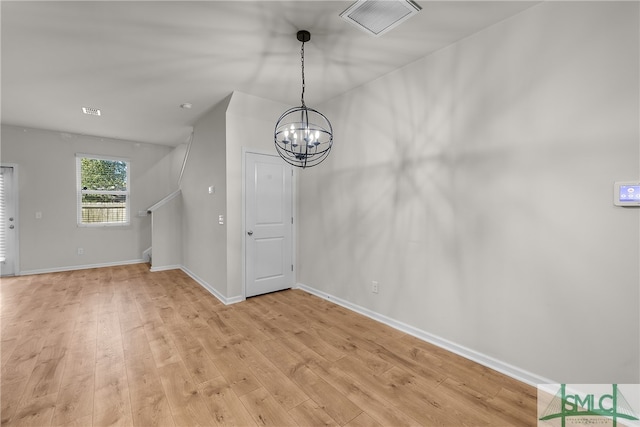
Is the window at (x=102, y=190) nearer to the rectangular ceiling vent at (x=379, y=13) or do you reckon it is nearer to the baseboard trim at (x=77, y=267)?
the baseboard trim at (x=77, y=267)

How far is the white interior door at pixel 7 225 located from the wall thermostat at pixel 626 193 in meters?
8.07

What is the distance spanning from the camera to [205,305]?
362 cm

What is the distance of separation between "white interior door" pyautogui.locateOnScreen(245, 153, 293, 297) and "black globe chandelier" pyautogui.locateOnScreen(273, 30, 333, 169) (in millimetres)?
360

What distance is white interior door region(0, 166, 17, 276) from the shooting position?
192 inches

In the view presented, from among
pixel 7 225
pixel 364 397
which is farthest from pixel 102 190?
pixel 364 397

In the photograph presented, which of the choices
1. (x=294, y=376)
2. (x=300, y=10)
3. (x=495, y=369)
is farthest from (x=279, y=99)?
(x=495, y=369)

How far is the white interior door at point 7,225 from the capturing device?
489 cm

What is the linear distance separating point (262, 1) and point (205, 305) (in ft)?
11.2

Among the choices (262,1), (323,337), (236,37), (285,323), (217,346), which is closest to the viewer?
(262,1)

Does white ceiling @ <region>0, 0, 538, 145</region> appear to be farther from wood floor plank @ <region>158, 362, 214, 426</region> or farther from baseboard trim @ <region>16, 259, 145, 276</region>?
baseboard trim @ <region>16, 259, 145, 276</region>

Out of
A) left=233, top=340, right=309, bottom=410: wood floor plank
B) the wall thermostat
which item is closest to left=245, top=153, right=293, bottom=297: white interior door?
left=233, top=340, right=309, bottom=410: wood floor plank

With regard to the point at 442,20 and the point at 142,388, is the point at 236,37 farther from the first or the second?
the point at 142,388

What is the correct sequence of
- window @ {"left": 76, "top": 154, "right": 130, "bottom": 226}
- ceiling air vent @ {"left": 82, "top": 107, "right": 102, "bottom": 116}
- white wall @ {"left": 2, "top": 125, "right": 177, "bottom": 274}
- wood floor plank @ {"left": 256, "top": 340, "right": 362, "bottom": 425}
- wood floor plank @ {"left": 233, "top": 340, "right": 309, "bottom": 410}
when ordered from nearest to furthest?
wood floor plank @ {"left": 256, "top": 340, "right": 362, "bottom": 425} < wood floor plank @ {"left": 233, "top": 340, "right": 309, "bottom": 410} < ceiling air vent @ {"left": 82, "top": 107, "right": 102, "bottom": 116} < white wall @ {"left": 2, "top": 125, "right": 177, "bottom": 274} < window @ {"left": 76, "top": 154, "right": 130, "bottom": 226}

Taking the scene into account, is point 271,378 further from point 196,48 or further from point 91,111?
point 91,111
